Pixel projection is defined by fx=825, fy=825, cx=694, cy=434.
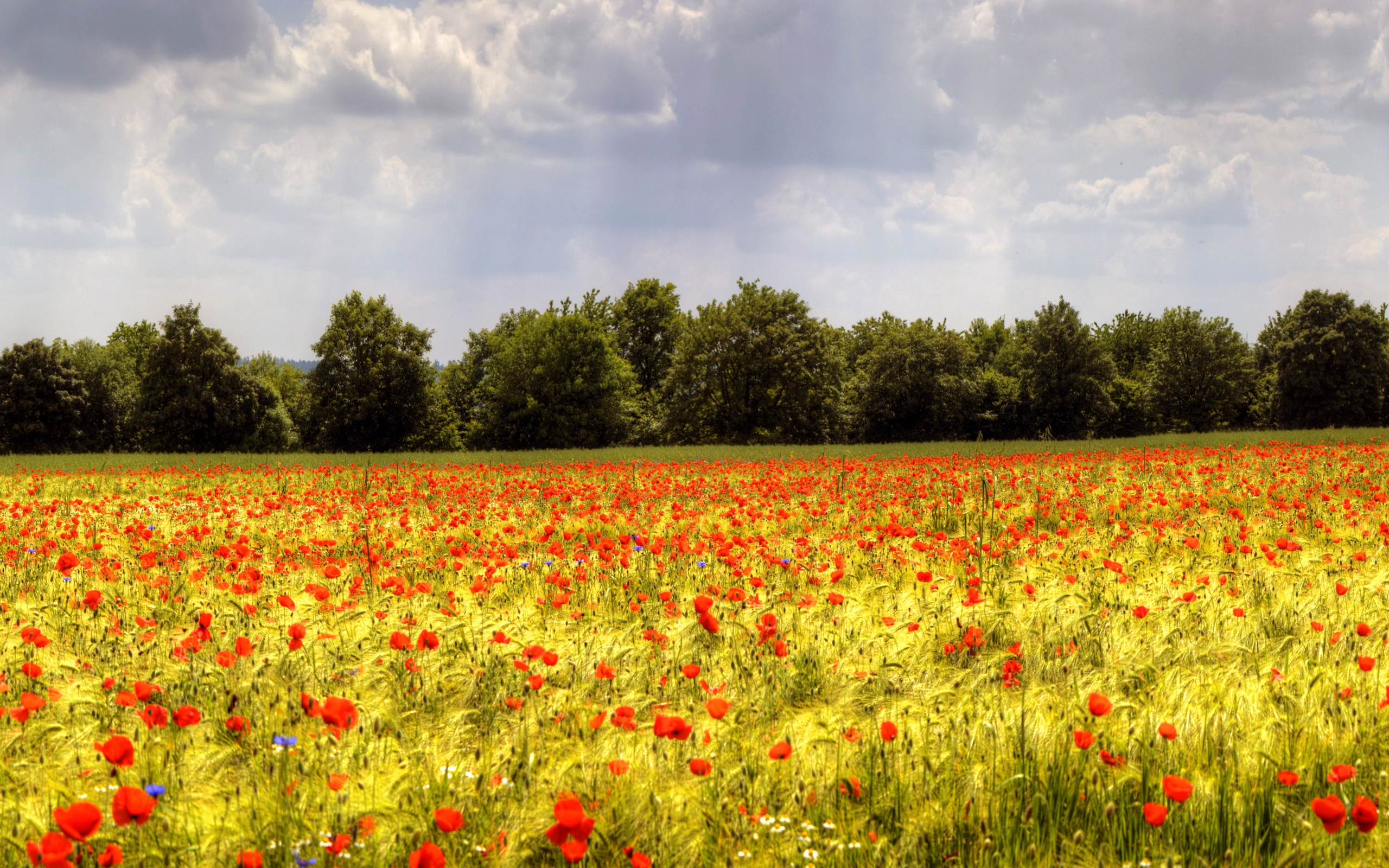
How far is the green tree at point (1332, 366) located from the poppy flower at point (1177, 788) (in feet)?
201

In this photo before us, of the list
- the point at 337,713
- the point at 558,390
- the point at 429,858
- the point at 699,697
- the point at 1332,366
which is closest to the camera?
the point at 429,858

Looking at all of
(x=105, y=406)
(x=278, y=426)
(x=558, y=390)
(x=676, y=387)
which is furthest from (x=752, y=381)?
(x=105, y=406)

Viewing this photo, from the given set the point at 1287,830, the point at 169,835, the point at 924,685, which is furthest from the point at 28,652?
the point at 1287,830

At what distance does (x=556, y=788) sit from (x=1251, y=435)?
33.8 metres

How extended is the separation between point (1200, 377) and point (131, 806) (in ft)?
218

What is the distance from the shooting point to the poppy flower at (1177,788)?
2242mm

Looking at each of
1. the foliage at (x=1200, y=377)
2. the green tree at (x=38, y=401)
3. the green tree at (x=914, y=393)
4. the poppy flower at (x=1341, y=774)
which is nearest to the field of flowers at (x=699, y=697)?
the poppy flower at (x=1341, y=774)

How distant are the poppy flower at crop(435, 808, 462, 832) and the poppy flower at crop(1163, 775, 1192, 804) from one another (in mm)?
1951

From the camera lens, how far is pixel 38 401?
47.8 m

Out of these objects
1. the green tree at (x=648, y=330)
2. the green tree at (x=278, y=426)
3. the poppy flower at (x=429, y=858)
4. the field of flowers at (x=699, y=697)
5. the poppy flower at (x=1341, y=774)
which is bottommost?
the field of flowers at (x=699, y=697)

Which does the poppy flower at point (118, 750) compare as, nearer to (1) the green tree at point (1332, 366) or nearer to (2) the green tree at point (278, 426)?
(2) the green tree at point (278, 426)

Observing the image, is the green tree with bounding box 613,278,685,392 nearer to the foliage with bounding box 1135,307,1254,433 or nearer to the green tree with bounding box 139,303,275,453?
the green tree with bounding box 139,303,275,453

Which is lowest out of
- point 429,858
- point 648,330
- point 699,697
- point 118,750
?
point 699,697

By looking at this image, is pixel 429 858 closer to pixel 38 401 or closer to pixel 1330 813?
pixel 1330 813
